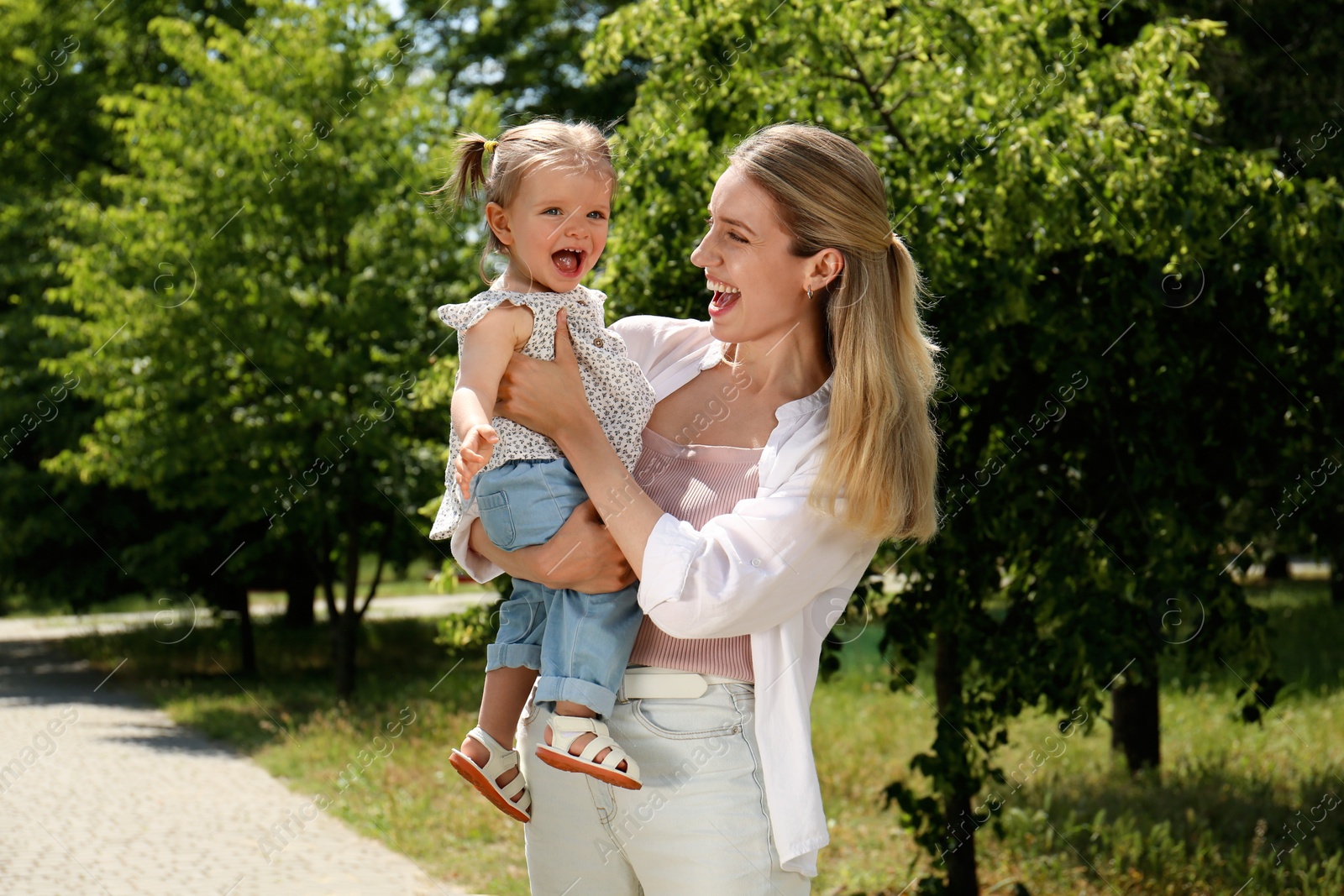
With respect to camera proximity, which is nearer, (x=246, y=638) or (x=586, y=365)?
(x=586, y=365)

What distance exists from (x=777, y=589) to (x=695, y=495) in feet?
1.08

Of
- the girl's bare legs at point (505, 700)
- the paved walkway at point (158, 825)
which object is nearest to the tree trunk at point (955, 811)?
the paved walkway at point (158, 825)

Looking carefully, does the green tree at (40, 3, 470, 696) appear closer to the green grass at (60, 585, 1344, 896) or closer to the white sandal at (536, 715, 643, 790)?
the green grass at (60, 585, 1344, 896)

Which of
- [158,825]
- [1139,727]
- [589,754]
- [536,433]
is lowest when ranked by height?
[158,825]

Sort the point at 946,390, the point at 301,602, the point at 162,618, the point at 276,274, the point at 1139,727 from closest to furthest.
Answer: the point at 946,390, the point at 1139,727, the point at 276,274, the point at 301,602, the point at 162,618

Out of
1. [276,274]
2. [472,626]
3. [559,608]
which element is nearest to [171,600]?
[276,274]

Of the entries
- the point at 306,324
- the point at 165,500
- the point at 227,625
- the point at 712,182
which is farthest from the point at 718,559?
the point at 227,625

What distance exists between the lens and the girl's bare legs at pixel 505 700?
8.02 ft

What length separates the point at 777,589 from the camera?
209 centimetres

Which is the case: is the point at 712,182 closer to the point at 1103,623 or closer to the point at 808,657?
the point at 1103,623

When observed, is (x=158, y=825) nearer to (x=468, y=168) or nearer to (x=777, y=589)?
(x=468, y=168)

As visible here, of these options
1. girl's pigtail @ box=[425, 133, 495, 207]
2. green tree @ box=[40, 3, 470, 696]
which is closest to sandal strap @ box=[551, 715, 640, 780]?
girl's pigtail @ box=[425, 133, 495, 207]

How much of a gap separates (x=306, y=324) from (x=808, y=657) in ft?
37.0

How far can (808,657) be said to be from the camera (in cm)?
224
